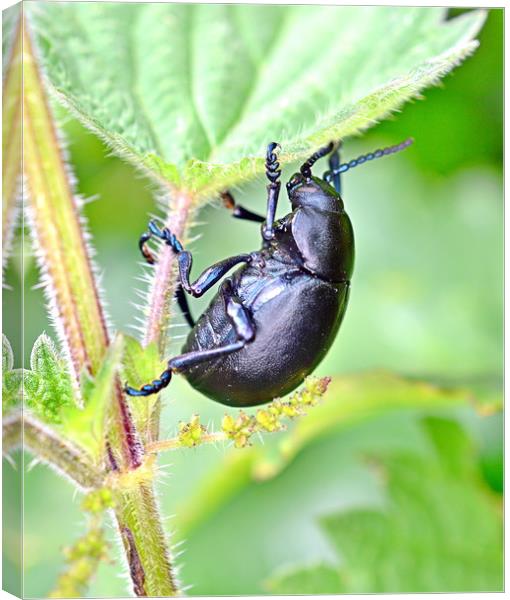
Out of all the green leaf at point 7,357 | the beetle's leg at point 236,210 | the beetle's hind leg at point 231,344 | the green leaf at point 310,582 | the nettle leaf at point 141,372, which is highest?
the beetle's leg at point 236,210

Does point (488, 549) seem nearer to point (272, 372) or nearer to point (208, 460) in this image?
point (208, 460)

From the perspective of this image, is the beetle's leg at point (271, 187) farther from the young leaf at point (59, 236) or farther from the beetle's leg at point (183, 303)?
the young leaf at point (59, 236)

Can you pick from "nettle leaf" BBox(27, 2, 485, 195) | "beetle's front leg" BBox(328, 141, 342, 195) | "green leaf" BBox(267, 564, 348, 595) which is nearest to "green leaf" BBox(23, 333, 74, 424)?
"nettle leaf" BBox(27, 2, 485, 195)

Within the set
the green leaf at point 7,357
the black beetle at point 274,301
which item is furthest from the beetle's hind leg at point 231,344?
the green leaf at point 7,357

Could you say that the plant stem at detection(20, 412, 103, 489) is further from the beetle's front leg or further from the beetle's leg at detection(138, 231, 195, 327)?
the beetle's front leg

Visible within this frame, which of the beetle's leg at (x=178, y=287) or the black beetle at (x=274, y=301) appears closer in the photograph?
the black beetle at (x=274, y=301)

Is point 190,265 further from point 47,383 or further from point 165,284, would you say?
point 47,383

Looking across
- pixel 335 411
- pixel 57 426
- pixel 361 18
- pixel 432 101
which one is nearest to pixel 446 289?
pixel 432 101
